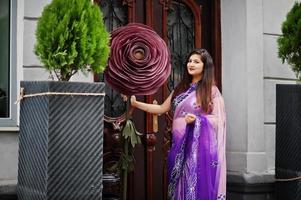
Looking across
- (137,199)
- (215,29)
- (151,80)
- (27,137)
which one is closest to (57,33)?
(27,137)

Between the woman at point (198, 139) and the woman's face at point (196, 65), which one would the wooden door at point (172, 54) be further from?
the woman's face at point (196, 65)

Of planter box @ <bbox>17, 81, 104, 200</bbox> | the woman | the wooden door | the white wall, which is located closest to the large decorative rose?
the woman

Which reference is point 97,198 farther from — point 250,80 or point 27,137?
point 250,80

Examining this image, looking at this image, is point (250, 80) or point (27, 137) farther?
point (250, 80)

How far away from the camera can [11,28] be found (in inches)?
195

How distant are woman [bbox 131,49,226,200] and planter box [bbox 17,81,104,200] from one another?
105 centimetres

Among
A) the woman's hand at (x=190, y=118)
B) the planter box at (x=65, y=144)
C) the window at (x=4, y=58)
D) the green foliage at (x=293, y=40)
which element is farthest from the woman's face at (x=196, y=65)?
the window at (x=4, y=58)

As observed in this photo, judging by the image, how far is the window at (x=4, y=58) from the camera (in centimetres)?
495

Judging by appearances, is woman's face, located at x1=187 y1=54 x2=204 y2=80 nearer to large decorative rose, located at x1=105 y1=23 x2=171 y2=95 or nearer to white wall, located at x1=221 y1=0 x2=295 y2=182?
large decorative rose, located at x1=105 y1=23 x2=171 y2=95

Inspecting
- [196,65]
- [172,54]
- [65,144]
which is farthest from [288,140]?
[65,144]

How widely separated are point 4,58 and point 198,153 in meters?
1.92

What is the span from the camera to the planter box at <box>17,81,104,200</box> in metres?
3.60

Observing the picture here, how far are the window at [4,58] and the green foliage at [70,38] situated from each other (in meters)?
1.18

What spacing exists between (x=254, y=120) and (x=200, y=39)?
1.10m
